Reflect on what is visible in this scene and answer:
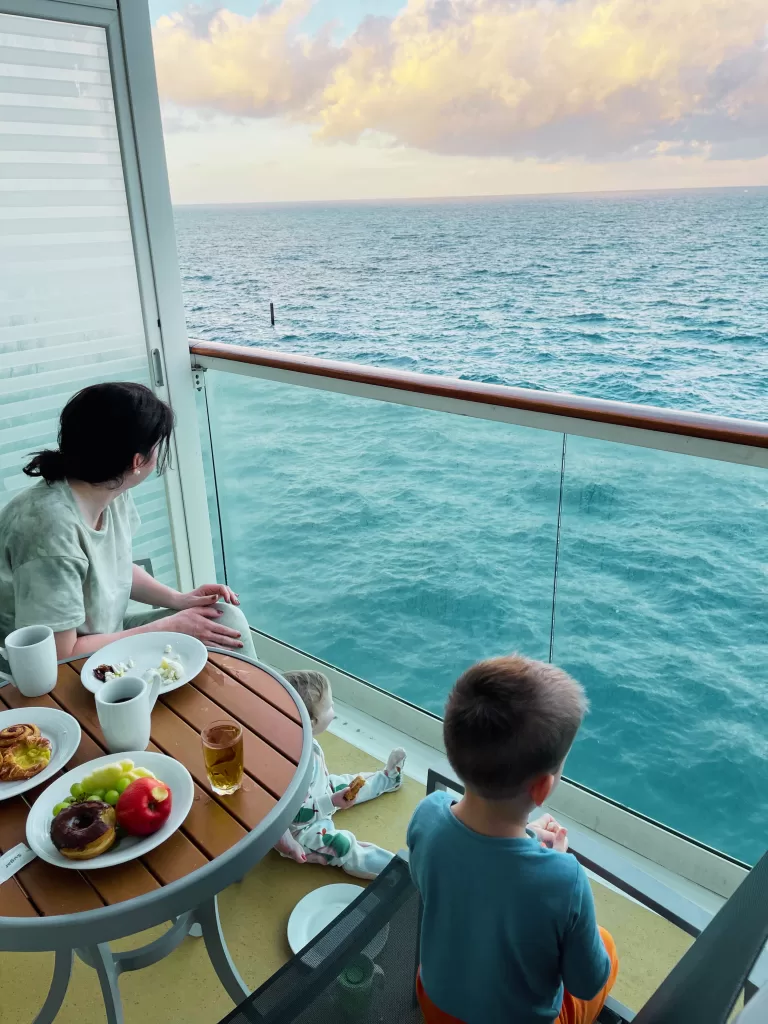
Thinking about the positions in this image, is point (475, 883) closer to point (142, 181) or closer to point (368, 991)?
point (368, 991)

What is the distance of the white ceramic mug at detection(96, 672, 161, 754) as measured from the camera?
1154 mm

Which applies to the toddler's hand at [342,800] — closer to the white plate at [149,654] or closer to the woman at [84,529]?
the woman at [84,529]

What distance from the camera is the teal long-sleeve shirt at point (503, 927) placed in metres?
0.88

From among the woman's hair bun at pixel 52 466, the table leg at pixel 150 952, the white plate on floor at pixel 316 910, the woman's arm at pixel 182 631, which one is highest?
the woman's hair bun at pixel 52 466

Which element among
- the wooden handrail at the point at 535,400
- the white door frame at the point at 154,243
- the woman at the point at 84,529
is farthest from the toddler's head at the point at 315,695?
the white door frame at the point at 154,243

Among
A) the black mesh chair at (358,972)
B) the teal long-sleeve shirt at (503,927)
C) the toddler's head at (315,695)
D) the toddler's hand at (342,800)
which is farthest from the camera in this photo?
the toddler's hand at (342,800)

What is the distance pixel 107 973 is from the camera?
1.31m

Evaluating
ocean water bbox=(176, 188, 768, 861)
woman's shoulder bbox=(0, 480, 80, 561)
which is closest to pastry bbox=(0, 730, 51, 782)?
woman's shoulder bbox=(0, 480, 80, 561)

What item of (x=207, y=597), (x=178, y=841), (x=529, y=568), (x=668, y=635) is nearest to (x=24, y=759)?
(x=178, y=841)

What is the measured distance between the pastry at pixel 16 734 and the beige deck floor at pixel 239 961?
721 millimetres

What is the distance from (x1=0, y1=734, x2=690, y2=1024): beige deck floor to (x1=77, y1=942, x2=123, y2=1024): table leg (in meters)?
0.15

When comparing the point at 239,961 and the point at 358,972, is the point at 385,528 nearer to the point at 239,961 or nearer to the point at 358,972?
the point at 239,961

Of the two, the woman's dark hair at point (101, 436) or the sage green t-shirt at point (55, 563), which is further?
the woman's dark hair at point (101, 436)

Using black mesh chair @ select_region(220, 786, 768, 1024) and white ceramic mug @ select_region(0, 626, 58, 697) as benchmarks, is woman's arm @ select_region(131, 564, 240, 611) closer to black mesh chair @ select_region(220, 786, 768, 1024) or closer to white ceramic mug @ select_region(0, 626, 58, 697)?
white ceramic mug @ select_region(0, 626, 58, 697)
